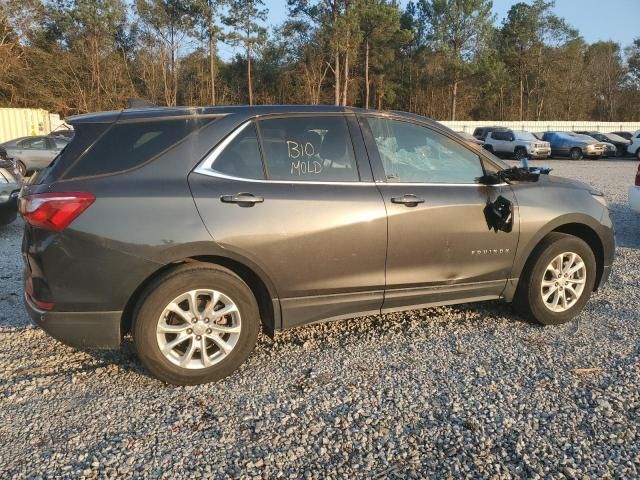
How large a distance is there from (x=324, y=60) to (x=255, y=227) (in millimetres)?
40970

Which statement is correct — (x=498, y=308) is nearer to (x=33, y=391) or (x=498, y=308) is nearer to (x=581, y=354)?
(x=581, y=354)

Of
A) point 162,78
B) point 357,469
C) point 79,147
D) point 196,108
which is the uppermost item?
point 162,78

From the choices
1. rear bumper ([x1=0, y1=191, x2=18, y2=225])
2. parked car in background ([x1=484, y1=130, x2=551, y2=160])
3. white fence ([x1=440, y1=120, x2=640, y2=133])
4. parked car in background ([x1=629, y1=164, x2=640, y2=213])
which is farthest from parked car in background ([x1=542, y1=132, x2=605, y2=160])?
rear bumper ([x1=0, y1=191, x2=18, y2=225])

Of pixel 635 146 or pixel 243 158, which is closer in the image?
pixel 243 158

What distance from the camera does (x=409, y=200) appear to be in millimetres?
3555

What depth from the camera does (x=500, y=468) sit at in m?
2.46

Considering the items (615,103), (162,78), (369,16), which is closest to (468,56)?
(369,16)

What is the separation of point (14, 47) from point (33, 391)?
37439mm

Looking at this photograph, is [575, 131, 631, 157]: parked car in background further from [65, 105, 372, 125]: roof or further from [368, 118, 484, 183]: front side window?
[65, 105, 372, 125]: roof

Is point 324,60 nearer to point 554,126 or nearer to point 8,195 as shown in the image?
point 554,126

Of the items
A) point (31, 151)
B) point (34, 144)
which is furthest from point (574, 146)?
point (31, 151)

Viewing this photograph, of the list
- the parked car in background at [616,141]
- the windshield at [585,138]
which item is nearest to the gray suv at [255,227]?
the windshield at [585,138]

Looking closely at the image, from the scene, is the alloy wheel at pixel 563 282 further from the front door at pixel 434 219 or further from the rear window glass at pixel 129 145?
the rear window glass at pixel 129 145

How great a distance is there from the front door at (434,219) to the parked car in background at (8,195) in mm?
6595
